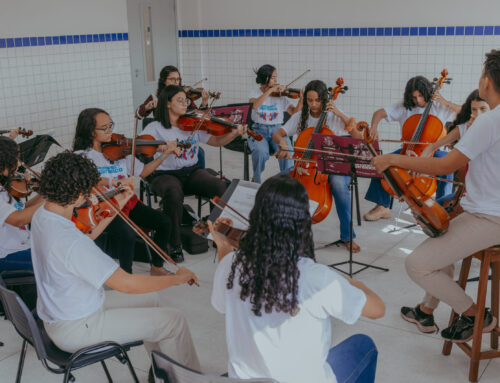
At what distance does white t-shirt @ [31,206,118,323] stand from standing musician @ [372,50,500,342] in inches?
51.1

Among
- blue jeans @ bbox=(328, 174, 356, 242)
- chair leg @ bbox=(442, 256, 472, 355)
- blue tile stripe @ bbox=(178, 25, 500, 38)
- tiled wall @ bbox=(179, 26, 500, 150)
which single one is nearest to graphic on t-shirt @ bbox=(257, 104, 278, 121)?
blue jeans @ bbox=(328, 174, 356, 242)

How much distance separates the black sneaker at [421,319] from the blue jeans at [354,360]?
118 cm

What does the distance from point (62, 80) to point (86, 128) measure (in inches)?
117

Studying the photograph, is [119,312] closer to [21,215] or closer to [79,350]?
[79,350]

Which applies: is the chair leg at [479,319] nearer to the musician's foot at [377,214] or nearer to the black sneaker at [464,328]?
the black sneaker at [464,328]

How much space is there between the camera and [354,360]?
199 centimetres

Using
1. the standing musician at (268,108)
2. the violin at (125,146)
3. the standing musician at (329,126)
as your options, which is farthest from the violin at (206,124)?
the standing musician at (268,108)

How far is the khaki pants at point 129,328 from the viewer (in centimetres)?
219

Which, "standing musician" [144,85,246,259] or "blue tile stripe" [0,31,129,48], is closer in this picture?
"standing musician" [144,85,246,259]

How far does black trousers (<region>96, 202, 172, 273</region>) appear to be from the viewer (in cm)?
357

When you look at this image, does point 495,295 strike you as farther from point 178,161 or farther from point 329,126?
point 178,161

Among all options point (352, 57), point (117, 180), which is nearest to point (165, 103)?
point (117, 180)

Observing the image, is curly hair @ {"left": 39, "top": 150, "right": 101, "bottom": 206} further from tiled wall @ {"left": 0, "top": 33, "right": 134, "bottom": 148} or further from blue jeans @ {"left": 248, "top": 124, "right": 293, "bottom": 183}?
tiled wall @ {"left": 0, "top": 33, "right": 134, "bottom": 148}

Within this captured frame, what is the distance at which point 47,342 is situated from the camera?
223 centimetres
